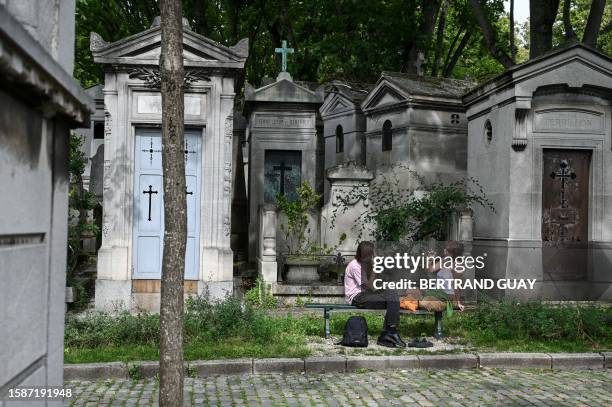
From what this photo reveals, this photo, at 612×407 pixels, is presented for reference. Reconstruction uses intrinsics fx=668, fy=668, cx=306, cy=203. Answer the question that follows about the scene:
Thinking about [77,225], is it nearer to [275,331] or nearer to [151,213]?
[151,213]

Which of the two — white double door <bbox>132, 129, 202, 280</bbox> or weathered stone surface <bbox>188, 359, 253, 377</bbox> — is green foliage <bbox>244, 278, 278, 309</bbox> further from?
weathered stone surface <bbox>188, 359, 253, 377</bbox>

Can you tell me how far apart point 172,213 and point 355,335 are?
13.8ft

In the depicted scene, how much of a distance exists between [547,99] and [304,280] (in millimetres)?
5636

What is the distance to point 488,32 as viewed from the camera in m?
18.1

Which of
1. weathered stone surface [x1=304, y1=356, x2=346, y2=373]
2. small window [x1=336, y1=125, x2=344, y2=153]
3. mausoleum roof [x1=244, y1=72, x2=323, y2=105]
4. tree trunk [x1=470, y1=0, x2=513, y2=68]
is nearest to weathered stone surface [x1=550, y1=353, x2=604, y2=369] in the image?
weathered stone surface [x1=304, y1=356, x2=346, y2=373]

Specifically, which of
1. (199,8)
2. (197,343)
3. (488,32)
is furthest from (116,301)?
(199,8)

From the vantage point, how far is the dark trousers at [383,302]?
27.9ft

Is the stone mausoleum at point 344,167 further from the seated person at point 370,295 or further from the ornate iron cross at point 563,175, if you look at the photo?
the seated person at point 370,295

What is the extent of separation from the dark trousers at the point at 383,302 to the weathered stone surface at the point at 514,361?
48.4 inches

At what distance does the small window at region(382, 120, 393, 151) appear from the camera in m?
16.9

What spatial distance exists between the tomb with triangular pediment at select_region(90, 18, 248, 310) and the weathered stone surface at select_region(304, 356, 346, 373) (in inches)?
142

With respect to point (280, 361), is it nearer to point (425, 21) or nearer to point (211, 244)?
point (211, 244)

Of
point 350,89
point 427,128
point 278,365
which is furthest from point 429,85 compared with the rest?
point 278,365

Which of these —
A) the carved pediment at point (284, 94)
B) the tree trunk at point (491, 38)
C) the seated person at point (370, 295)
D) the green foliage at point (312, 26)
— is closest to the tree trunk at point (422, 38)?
the green foliage at point (312, 26)
